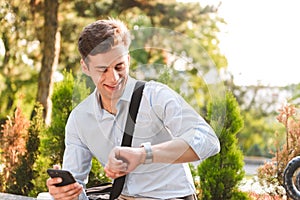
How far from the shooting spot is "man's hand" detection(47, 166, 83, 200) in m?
1.76

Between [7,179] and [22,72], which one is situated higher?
[22,72]

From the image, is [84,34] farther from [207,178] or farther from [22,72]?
[22,72]

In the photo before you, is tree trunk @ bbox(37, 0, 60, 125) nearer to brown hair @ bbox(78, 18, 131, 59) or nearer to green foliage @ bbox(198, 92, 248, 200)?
green foliage @ bbox(198, 92, 248, 200)

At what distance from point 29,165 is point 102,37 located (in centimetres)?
334

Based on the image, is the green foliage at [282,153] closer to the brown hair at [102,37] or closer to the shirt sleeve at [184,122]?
the shirt sleeve at [184,122]

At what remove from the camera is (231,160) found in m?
4.05

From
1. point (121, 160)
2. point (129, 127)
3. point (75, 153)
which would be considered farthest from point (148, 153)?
point (75, 153)

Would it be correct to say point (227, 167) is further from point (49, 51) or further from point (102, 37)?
point (49, 51)

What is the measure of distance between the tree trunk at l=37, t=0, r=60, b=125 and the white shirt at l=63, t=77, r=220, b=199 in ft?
15.0

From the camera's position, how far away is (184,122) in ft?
5.50

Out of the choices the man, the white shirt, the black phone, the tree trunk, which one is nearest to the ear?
the man

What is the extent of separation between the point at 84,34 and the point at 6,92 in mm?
9776

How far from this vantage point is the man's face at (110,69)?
1.61 metres

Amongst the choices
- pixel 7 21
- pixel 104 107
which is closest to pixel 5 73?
pixel 7 21
